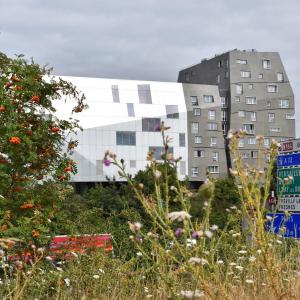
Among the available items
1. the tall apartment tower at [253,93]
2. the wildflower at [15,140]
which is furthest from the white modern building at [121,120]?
the wildflower at [15,140]

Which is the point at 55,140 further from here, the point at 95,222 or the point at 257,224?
the point at 257,224

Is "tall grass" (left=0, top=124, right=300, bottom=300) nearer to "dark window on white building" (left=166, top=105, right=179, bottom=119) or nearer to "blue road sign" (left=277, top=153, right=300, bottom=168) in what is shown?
"blue road sign" (left=277, top=153, right=300, bottom=168)

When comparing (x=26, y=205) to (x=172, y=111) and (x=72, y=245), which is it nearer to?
(x=72, y=245)

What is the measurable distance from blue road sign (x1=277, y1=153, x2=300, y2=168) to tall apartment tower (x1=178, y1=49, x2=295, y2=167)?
188ft

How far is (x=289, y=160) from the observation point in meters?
9.60

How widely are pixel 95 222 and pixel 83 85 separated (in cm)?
4620

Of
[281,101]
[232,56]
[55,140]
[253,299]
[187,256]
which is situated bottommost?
[253,299]

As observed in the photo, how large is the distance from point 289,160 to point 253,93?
2389 inches

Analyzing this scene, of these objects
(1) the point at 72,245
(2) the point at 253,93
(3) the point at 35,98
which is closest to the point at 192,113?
(2) the point at 253,93

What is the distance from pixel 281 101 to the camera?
229 ft

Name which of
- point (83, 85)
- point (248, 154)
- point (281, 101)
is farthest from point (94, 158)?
point (281, 101)

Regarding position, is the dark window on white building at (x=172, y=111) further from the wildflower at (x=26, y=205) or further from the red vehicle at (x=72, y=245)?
the wildflower at (x=26, y=205)

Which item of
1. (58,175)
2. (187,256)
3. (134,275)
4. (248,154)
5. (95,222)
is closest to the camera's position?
(187,256)

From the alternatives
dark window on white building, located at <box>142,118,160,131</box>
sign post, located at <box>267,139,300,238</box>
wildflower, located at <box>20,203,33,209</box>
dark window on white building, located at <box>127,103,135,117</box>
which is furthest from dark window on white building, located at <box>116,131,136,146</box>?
wildflower, located at <box>20,203,33,209</box>
